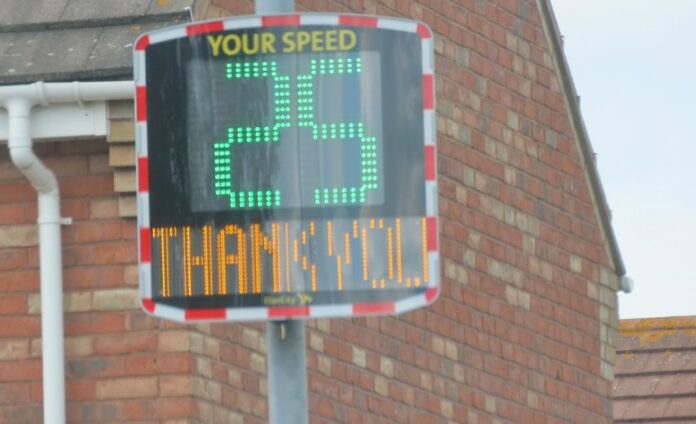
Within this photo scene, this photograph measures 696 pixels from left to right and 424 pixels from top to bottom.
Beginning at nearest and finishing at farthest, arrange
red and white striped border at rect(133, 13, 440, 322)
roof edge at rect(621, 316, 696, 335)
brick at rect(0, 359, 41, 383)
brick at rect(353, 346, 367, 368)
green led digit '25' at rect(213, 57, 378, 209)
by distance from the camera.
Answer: red and white striped border at rect(133, 13, 440, 322), green led digit '25' at rect(213, 57, 378, 209), brick at rect(0, 359, 41, 383), brick at rect(353, 346, 367, 368), roof edge at rect(621, 316, 696, 335)

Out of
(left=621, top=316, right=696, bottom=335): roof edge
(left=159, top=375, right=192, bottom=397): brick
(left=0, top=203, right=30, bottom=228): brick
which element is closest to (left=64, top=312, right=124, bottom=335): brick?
(left=159, top=375, right=192, bottom=397): brick

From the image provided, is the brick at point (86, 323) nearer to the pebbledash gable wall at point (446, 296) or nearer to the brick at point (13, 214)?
the pebbledash gable wall at point (446, 296)

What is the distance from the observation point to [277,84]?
18.8 feet

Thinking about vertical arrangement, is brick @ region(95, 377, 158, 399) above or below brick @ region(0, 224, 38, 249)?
below

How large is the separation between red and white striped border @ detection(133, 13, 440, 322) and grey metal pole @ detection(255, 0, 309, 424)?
15cm

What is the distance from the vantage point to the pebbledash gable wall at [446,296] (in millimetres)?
8289

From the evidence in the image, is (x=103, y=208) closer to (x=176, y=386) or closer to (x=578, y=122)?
(x=176, y=386)

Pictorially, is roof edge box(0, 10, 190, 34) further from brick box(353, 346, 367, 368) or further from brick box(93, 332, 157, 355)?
brick box(353, 346, 367, 368)

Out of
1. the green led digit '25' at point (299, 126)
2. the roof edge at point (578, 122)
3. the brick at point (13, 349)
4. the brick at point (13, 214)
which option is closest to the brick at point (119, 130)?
the brick at point (13, 214)

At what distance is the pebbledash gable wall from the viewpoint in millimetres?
8289

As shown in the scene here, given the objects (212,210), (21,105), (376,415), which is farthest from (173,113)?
(376,415)

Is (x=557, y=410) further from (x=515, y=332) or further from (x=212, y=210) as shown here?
(x=212, y=210)

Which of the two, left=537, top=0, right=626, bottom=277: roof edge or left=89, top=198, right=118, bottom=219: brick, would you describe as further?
left=537, top=0, right=626, bottom=277: roof edge

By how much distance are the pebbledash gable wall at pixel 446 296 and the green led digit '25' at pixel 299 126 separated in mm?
2548
